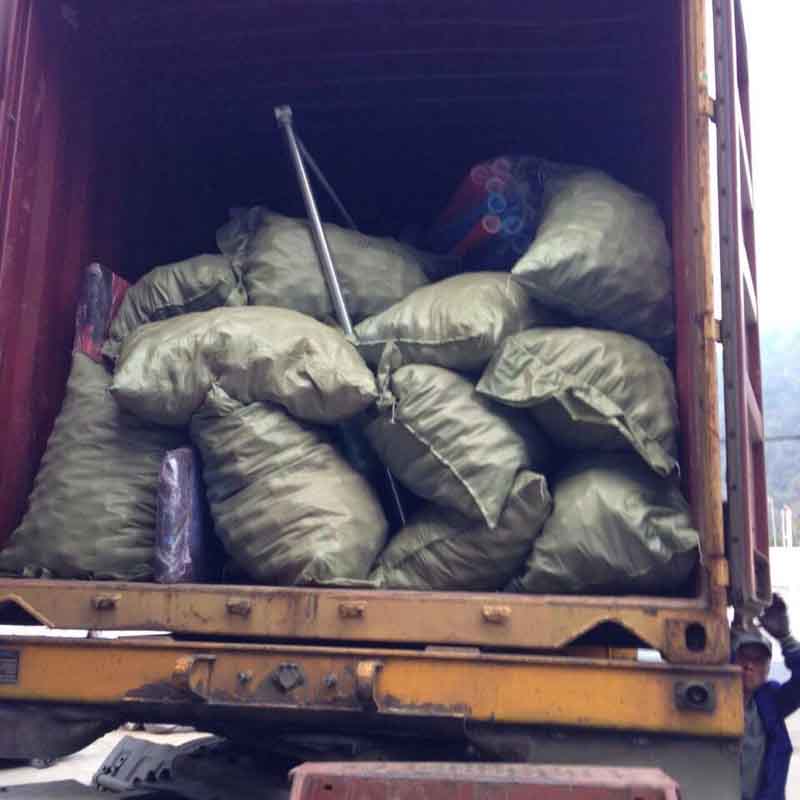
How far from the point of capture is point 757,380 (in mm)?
3541

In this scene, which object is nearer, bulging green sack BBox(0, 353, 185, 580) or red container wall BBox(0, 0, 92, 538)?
bulging green sack BBox(0, 353, 185, 580)

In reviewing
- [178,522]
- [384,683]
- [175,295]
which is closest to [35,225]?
[175,295]

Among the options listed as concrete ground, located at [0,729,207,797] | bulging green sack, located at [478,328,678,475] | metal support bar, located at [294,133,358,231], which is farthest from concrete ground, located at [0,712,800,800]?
bulging green sack, located at [478,328,678,475]

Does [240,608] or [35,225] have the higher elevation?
[35,225]

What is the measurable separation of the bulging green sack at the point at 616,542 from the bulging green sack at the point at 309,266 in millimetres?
1048

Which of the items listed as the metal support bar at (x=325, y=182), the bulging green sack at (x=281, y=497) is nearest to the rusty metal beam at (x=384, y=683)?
the bulging green sack at (x=281, y=497)

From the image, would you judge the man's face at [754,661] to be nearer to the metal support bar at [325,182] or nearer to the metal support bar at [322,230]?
the metal support bar at [322,230]

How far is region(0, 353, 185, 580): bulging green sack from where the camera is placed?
2.79m

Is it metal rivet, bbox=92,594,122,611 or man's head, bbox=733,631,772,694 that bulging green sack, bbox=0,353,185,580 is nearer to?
metal rivet, bbox=92,594,122,611

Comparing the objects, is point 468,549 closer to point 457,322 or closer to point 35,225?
point 457,322

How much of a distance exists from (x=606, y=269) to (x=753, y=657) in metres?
1.03

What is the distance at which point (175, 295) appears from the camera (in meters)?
3.26

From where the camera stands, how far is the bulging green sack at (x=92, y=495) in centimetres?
279

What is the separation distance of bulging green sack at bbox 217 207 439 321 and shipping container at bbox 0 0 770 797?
1.58ft
